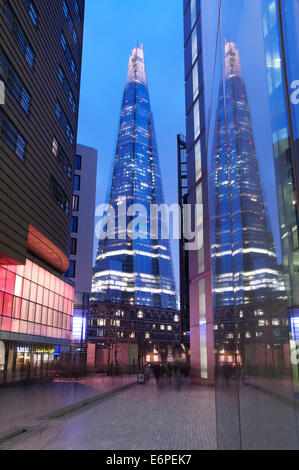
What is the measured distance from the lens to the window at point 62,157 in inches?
1160

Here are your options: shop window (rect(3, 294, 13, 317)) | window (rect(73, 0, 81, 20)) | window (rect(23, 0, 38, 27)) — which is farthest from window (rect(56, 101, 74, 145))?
shop window (rect(3, 294, 13, 317))

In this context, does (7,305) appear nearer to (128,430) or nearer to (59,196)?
(59,196)

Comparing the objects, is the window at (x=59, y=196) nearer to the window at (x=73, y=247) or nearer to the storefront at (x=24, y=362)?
the storefront at (x=24, y=362)

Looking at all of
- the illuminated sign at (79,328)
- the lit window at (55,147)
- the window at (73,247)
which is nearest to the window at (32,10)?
the lit window at (55,147)

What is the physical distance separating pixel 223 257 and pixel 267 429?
2.83 meters

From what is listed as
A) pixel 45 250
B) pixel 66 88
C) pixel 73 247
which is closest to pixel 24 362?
pixel 45 250

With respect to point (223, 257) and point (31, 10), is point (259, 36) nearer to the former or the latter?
point (223, 257)

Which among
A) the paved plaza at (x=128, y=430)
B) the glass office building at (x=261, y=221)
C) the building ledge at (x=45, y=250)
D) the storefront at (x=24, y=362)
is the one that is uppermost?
the building ledge at (x=45, y=250)

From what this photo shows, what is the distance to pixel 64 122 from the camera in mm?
32250

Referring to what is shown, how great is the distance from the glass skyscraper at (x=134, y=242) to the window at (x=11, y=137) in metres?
123

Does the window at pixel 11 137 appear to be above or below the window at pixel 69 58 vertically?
below

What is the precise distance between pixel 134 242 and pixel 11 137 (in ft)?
481

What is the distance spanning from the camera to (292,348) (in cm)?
243

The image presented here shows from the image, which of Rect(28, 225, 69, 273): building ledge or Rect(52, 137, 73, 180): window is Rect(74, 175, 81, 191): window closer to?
Rect(28, 225, 69, 273): building ledge
